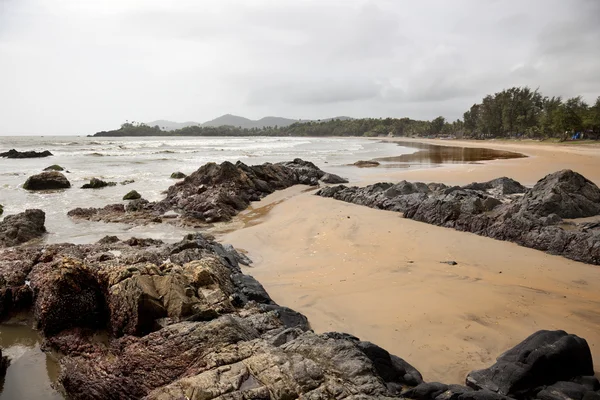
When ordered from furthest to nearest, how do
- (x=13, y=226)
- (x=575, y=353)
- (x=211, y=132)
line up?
1. (x=211, y=132)
2. (x=13, y=226)
3. (x=575, y=353)

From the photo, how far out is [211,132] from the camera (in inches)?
7293

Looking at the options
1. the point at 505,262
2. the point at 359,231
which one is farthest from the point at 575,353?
the point at 359,231

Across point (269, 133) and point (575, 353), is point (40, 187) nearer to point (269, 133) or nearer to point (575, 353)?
point (575, 353)

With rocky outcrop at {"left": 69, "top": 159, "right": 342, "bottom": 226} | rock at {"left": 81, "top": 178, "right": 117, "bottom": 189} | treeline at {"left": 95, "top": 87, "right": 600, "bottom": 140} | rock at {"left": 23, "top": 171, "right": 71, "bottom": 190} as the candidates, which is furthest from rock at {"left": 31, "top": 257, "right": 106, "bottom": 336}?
treeline at {"left": 95, "top": 87, "right": 600, "bottom": 140}

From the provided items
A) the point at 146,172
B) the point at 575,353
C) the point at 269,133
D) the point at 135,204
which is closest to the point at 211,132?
the point at 269,133

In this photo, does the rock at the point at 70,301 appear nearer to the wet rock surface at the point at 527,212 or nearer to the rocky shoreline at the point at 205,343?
the rocky shoreline at the point at 205,343

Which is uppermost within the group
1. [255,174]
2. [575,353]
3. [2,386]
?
[255,174]

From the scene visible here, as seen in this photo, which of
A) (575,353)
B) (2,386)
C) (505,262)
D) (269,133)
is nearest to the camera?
(575,353)

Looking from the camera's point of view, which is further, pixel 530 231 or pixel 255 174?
pixel 255 174

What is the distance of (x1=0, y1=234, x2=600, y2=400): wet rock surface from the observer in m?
3.30

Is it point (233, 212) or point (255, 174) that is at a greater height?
point (255, 174)

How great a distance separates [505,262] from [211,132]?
189 m

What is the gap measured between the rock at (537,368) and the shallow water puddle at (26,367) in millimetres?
4812

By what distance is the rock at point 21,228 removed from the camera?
9.48m
